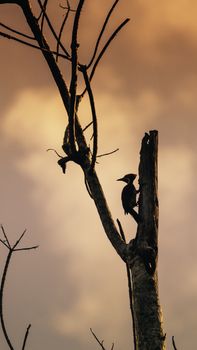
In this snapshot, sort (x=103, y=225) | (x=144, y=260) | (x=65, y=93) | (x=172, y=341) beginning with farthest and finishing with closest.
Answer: (x=65, y=93) < (x=103, y=225) < (x=144, y=260) < (x=172, y=341)

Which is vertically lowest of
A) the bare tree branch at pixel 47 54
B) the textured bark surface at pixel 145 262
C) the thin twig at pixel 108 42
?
the textured bark surface at pixel 145 262

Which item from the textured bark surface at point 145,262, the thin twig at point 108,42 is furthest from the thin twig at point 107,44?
the textured bark surface at point 145,262

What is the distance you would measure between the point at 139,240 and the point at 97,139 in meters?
0.95

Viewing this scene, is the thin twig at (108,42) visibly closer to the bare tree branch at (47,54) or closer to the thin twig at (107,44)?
the thin twig at (107,44)

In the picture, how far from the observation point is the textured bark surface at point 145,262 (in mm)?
3834

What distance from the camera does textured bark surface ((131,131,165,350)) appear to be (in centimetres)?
383

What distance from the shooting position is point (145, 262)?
4.10m

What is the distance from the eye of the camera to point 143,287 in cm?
398

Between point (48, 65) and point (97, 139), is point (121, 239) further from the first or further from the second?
point (48, 65)

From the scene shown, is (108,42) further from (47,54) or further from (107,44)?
(47,54)

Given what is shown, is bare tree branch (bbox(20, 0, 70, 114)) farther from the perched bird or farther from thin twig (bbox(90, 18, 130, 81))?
the perched bird

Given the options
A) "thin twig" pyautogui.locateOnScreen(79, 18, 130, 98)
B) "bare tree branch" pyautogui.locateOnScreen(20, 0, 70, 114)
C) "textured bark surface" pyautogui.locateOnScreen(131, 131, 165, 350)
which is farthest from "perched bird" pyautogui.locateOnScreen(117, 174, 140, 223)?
"thin twig" pyautogui.locateOnScreen(79, 18, 130, 98)

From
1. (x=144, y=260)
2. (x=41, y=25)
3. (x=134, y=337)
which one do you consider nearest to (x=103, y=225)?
(x=144, y=260)

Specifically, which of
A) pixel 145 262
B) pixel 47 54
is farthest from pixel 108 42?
pixel 145 262
